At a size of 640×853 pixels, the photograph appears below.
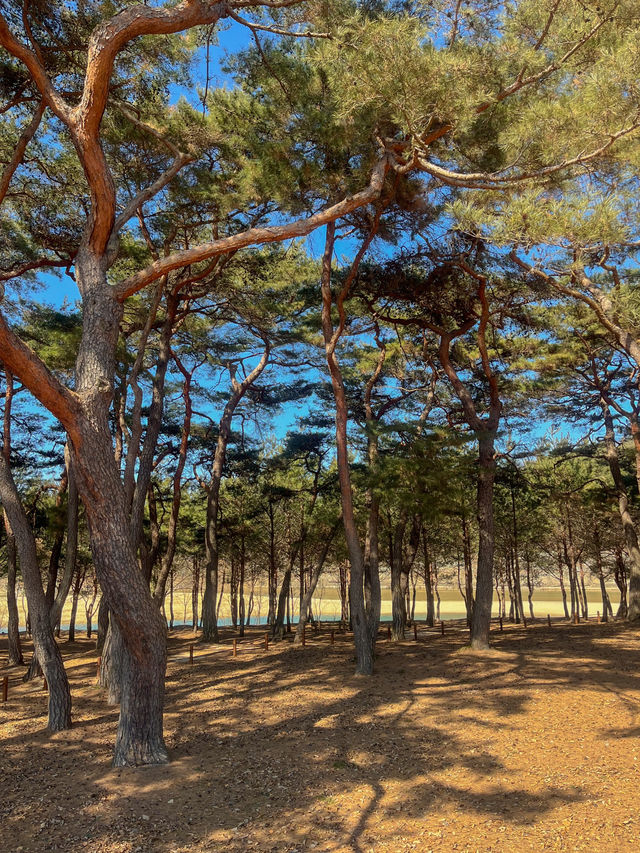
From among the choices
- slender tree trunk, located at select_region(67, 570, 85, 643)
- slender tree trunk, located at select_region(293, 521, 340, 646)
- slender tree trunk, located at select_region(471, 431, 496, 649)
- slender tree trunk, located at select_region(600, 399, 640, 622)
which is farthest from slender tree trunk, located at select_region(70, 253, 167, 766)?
slender tree trunk, located at select_region(67, 570, 85, 643)

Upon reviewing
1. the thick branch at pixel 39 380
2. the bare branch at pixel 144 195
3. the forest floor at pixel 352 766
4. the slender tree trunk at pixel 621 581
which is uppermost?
the bare branch at pixel 144 195

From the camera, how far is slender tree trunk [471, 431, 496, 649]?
10.6 metres

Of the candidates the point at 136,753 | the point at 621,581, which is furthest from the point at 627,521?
the point at 136,753

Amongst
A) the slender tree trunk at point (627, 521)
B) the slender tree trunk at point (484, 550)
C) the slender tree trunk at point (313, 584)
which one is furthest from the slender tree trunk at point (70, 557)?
the slender tree trunk at point (627, 521)

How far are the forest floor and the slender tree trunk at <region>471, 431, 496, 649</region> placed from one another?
1.23 m

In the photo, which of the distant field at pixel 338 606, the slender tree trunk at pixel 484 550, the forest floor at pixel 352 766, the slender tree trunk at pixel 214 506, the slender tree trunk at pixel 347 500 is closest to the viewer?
the forest floor at pixel 352 766

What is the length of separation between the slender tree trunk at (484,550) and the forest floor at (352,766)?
1.23 m

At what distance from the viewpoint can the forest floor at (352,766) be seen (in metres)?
4.15

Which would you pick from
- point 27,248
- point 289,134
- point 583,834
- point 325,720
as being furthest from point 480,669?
point 27,248

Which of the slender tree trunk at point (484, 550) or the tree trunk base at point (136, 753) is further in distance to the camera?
the slender tree trunk at point (484, 550)

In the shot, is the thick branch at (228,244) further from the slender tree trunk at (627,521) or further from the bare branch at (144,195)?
the slender tree trunk at (627,521)

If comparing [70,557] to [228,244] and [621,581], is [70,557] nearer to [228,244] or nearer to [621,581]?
[228,244]

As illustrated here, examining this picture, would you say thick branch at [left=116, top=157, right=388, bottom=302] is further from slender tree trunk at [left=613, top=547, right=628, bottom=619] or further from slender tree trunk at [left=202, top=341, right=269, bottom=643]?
slender tree trunk at [left=613, top=547, right=628, bottom=619]

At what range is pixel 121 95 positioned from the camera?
794cm
